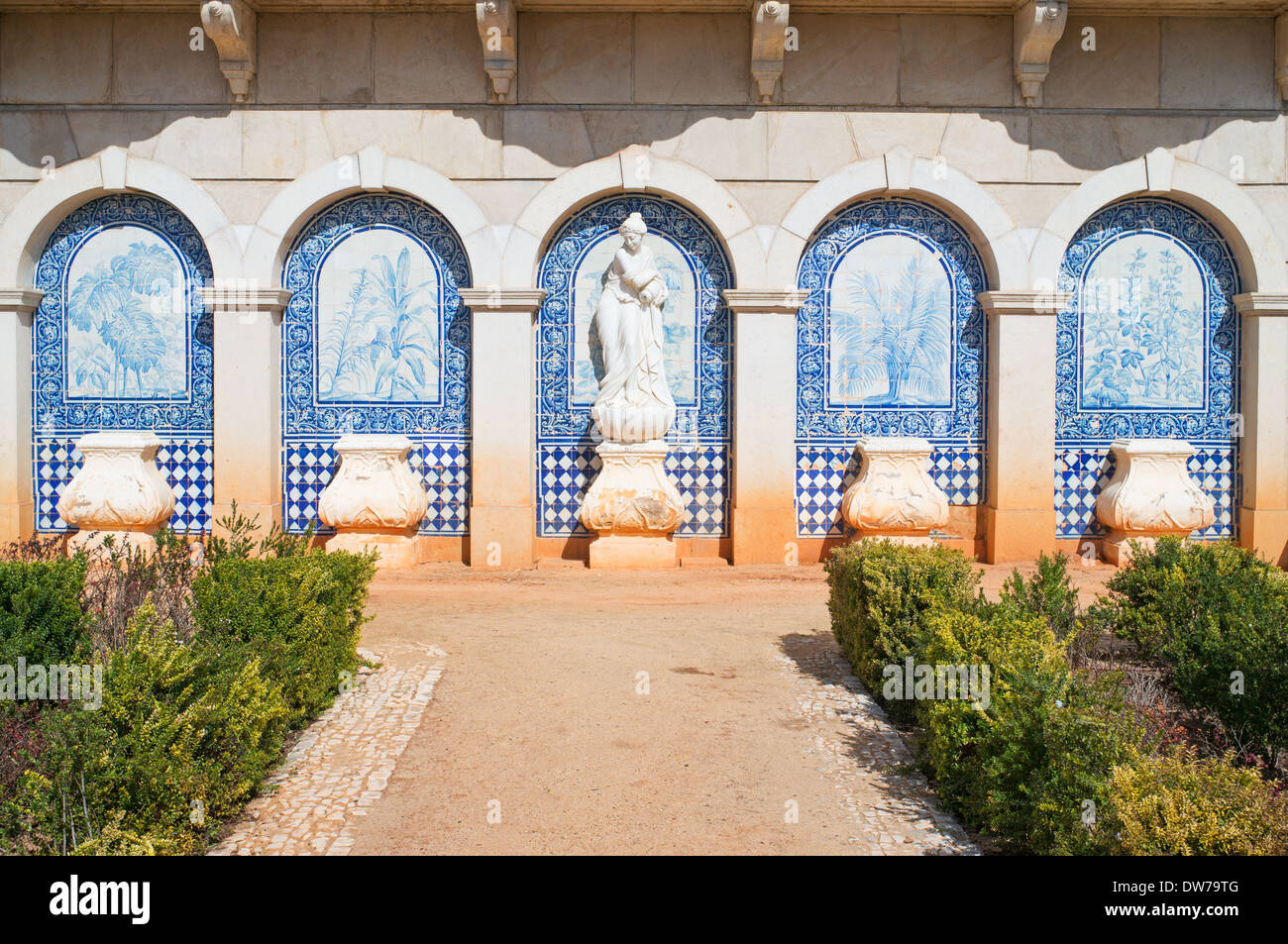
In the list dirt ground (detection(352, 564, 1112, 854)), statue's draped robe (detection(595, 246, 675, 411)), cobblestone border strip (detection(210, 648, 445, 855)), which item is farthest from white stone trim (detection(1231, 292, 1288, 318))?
cobblestone border strip (detection(210, 648, 445, 855))

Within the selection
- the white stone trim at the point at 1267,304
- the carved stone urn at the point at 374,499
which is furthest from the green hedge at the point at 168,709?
the white stone trim at the point at 1267,304

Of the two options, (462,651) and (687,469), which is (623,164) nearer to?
(687,469)

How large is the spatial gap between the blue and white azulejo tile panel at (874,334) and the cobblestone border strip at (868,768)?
15.0ft

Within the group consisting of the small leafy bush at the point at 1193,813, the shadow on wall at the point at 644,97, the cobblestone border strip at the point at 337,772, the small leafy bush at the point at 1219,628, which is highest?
the shadow on wall at the point at 644,97

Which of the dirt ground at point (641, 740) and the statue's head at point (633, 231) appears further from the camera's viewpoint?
the statue's head at point (633, 231)

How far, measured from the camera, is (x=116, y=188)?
1166 cm

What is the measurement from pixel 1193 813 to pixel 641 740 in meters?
2.87

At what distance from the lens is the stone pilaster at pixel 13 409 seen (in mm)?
11656

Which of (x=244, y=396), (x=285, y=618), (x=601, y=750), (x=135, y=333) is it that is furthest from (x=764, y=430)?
(x=135, y=333)

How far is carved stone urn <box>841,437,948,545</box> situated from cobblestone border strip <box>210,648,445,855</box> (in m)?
5.52

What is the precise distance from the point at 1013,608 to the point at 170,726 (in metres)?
4.27

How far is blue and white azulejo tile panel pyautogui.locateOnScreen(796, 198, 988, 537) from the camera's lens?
39.1ft

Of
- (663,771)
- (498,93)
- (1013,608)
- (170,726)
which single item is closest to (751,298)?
(498,93)

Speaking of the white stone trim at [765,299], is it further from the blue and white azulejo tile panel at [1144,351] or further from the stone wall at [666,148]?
the blue and white azulejo tile panel at [1144,351]
